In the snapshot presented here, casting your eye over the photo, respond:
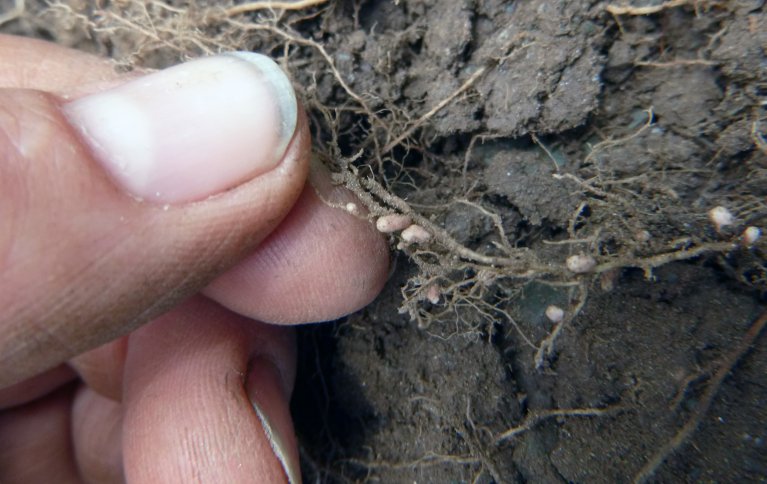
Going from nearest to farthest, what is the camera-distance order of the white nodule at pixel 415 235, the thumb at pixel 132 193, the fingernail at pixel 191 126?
the thumb at pixel 132 193, the fingernail at pixel 191 126, the white nodule at pixel 415 235

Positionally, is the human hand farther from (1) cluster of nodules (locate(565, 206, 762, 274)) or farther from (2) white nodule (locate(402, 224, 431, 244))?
(1) cluster of nodules (locate(565, 206, 762, 274))

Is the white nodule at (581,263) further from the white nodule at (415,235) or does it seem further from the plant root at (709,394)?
the plant root at (709,394)

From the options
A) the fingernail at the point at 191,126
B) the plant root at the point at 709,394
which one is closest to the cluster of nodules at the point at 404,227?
the fingernail at the point at 191,126

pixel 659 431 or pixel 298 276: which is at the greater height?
pixel 298 276

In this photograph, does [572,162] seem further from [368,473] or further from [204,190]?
[368,473]

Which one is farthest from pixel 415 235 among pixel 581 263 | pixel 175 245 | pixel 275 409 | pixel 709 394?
pixel 709 394

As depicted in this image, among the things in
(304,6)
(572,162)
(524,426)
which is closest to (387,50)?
(304,6)
